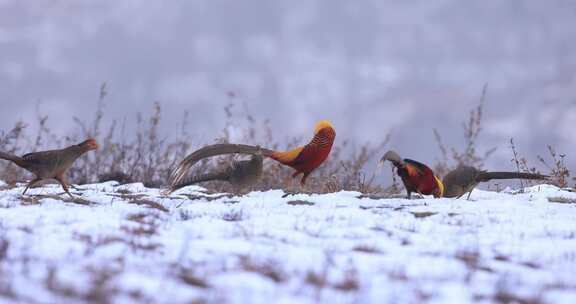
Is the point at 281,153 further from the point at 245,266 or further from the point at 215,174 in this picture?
the point at 245,266

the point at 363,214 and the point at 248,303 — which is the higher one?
the point at 363,214

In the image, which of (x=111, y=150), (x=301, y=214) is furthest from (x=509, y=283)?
(x=111, y=150)

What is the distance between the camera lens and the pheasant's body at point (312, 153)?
8.73 metres

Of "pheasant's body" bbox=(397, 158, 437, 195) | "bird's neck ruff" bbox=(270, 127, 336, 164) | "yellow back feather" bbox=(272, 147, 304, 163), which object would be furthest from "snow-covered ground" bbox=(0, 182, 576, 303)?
"yellow back feather" bbox=(272, 147, 304, 163)

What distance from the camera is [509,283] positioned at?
454 centimetres

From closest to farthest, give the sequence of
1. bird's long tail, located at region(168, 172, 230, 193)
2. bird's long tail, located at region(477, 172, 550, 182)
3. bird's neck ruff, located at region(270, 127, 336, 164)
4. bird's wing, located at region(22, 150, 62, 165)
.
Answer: bird's wing, located at region(22, 150, 62, 165), bird's neck ruff, located at region(270, 127, 336, 164), bird's long tail, located at region(168, 172, 230, 193), bird's long tail, located at region(477, 172, 550, 182)

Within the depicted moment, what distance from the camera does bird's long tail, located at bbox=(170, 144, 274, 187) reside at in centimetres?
873

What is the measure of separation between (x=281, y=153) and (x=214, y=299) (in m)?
5.21

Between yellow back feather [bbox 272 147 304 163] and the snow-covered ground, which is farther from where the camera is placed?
yellow back feather [bbox 272 147 304 163]

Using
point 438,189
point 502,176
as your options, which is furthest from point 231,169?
point 502,176

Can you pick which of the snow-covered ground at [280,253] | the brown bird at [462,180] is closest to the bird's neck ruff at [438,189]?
the brown bird at [462,180]

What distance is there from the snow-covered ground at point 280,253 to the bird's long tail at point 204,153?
1.12 meters

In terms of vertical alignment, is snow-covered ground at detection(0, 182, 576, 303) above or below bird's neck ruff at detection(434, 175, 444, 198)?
below

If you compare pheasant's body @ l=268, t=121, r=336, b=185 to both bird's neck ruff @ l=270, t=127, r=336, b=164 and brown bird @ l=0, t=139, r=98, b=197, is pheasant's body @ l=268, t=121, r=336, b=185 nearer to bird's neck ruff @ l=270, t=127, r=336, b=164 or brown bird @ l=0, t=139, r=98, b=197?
bird's neck ruff @ l=270, t=127, r=336, b=164
